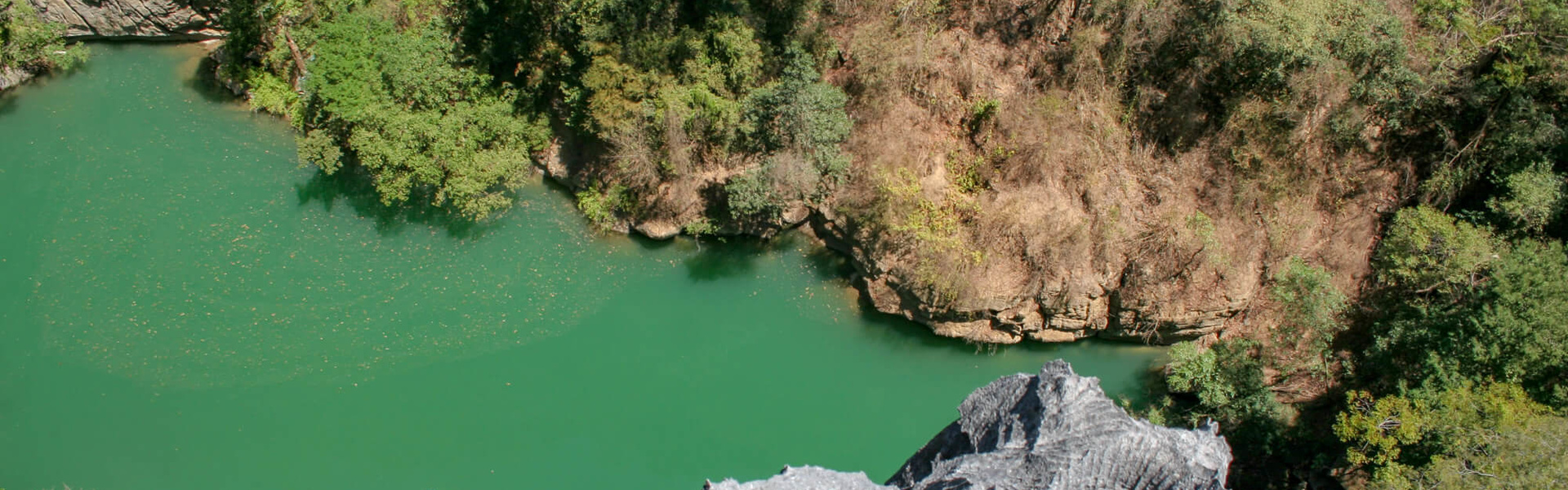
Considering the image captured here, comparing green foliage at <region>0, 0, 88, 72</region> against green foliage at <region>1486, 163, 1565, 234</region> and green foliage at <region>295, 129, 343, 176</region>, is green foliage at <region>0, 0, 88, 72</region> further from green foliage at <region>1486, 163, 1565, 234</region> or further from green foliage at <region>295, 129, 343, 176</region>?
green foliage at <region>1486, 163, 1565, 234</region>

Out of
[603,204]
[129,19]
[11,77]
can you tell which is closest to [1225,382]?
[603,204]

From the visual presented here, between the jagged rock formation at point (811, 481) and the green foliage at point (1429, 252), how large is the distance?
11748mm

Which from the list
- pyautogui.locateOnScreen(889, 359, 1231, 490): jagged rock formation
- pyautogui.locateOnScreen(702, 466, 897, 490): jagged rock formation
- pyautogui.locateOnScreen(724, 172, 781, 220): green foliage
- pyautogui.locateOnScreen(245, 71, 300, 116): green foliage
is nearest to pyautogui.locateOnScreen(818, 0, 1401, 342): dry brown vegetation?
pyautogui.locateOnScreen(724, 172, 781, 220): green foliage

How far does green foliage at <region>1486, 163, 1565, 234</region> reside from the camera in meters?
17.7

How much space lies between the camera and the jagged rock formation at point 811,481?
508 inches

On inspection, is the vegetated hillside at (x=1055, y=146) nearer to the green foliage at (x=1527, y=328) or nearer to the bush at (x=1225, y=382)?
the bush at (x=1225, y=382)

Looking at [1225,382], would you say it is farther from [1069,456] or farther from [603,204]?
[603,204]

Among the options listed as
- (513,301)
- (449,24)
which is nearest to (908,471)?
(513,301)

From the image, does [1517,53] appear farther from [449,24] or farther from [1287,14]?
[449,24]

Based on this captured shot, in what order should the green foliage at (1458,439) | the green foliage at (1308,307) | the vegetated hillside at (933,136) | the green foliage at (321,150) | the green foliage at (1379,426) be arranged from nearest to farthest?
the green foliage at (1458,439)
the green foliage at (1379,426)
the green foliage at (1308,307)
the vegetated hillside at (933,136)
the green foliage at (321,150)

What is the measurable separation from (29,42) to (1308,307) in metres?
27.3

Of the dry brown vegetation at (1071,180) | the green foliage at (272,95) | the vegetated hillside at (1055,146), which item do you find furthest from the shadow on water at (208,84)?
the dry brown vegetation at (1071,180)

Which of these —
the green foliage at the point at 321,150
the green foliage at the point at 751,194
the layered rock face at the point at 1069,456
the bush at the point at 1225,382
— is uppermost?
the green foliage at the point at 321,150

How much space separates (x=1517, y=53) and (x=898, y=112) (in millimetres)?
11055
